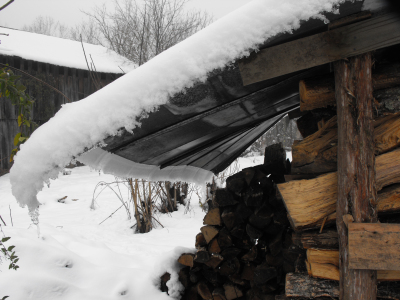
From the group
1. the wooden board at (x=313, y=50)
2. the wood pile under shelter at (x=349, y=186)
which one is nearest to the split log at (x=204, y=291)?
the wood pile under shelter at (x=349, y=186)

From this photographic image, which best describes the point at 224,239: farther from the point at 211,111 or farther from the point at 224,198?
the point at 211,111

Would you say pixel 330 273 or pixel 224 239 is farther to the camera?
pixel 224 239

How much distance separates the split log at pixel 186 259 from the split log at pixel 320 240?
1.45 metres

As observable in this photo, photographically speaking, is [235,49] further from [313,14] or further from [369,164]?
[369,164]

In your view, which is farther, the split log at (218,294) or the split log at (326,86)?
the split log at (218,294)

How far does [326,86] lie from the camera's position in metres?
1.60

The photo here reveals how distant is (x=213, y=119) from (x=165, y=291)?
199cm

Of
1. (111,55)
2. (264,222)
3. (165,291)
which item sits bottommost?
(165,291)

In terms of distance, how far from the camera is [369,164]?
4.65 ft

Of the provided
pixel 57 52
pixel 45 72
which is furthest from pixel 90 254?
pixel 57 52

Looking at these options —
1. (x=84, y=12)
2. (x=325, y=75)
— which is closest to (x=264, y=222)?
(x=325, y=75)

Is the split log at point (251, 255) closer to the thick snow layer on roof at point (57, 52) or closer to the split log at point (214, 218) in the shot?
the split log at point (214, 218)

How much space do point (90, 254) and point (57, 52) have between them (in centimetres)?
908

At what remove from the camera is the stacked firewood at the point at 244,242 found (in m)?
2.42
